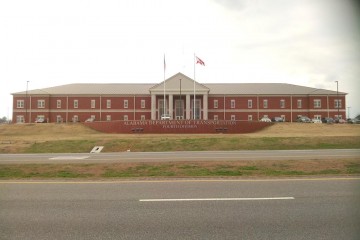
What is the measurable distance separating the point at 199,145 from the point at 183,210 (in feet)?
67.5

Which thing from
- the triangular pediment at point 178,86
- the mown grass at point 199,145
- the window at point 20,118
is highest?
the triangular pediment at point 178,86

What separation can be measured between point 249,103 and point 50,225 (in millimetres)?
71744

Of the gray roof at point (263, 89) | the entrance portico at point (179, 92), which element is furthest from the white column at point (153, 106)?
the gray roof at point (263, 89)

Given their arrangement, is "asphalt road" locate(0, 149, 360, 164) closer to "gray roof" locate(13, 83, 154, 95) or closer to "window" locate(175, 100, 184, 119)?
"window" locate(175, 100, 184, 119)

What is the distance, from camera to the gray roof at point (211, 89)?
2985 inches

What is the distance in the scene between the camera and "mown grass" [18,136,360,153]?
2653cm

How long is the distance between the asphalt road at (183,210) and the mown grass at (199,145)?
1630 centimetres

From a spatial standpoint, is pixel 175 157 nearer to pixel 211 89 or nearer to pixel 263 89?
pixel 211 89

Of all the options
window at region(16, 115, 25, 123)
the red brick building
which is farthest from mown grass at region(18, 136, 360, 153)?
window at region(16, 115, 25, 123)

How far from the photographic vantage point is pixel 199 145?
90.8 feet

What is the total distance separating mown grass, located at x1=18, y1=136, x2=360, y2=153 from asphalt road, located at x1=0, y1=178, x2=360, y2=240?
16.3m

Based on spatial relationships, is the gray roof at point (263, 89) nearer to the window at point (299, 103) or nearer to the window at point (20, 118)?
the window at point (299, 103)

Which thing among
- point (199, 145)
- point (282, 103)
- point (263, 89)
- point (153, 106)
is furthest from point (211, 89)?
point (199, 145)

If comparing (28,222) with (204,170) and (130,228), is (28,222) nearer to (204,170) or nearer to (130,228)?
(130,228)
